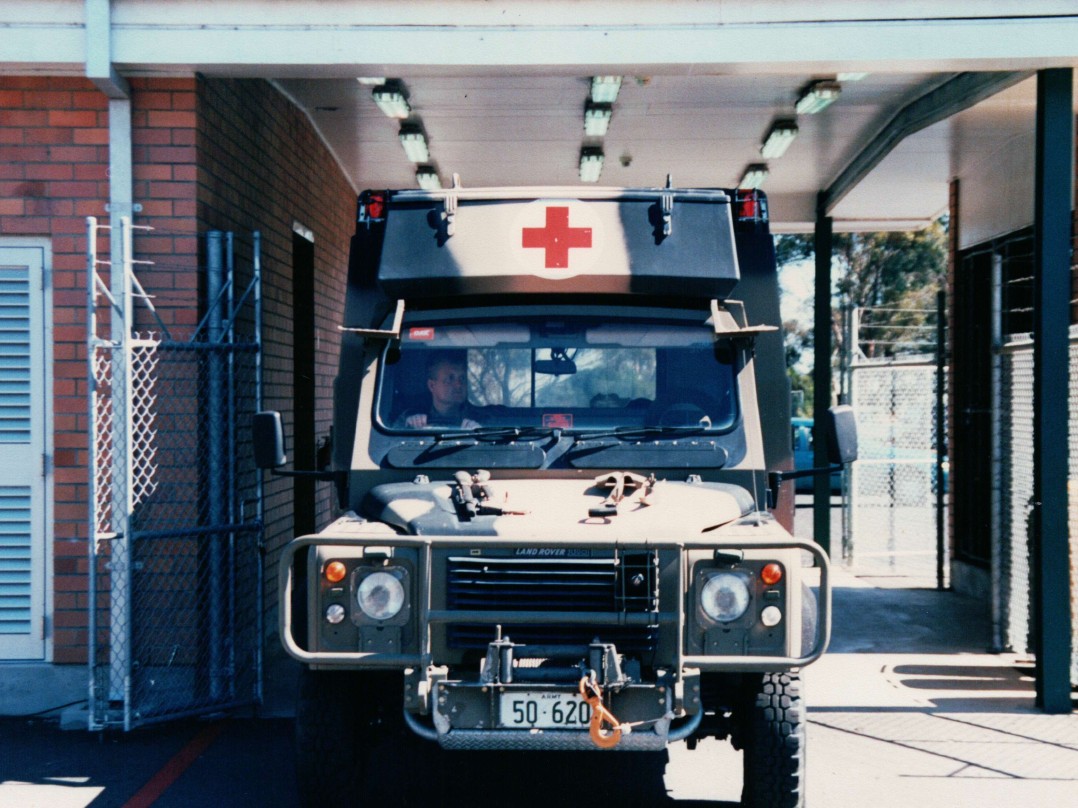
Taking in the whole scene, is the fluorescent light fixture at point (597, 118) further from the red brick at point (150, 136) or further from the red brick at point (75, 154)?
the red brick at point (75, 154)

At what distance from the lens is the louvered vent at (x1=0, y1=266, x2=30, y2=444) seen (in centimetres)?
732

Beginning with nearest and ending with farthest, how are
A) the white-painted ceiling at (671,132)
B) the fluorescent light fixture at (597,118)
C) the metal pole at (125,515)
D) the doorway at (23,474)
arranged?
the metal pole at (125,515) < the doorway at (23,474) < the white-painted ceiling at (671,132) < the fluorescent light fixture at (597,118)

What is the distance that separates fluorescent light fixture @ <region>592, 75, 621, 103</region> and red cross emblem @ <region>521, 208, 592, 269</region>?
2985 mm

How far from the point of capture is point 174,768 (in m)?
6.24

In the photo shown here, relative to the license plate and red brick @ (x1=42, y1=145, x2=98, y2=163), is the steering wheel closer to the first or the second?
the license plate

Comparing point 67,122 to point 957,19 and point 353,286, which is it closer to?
point 353,286

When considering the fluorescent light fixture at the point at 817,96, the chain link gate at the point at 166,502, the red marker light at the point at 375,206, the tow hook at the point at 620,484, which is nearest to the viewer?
the tow hook at the point at 620,484

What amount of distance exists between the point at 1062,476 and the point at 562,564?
12.1ft

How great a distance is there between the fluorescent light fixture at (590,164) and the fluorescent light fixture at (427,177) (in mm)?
1453

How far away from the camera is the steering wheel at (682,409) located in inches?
229

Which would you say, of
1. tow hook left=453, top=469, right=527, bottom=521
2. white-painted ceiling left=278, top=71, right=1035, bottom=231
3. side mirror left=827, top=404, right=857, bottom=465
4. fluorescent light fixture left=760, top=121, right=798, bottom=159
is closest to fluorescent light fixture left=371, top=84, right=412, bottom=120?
white-painted ceiling left=278, top=71, right=1035, bottom=231

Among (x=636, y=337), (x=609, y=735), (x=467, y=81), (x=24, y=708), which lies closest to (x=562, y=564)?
(x=609, y=735)

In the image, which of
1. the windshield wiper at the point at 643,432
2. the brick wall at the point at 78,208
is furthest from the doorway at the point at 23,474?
the windshield wiper at the point at 643,432

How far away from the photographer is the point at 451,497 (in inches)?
207
